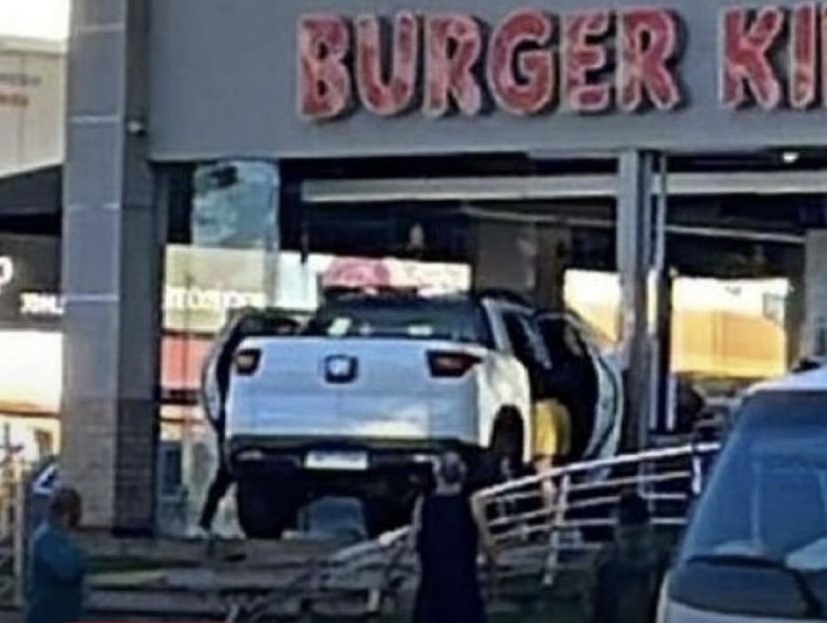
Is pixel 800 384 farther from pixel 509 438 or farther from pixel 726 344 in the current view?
pixel 726 344

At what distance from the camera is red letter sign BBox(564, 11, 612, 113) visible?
2853 cm

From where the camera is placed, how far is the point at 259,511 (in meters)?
28.7

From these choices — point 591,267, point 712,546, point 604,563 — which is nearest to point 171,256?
point 591,267

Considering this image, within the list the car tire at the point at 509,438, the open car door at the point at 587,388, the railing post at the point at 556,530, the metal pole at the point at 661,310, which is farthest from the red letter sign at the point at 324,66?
the railing post at the point at 556,530

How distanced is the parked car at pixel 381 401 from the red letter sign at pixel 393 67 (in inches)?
93.3

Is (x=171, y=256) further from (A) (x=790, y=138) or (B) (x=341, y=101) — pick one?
(A) (x=790, y=138)

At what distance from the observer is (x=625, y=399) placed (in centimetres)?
2850

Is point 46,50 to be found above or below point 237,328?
above

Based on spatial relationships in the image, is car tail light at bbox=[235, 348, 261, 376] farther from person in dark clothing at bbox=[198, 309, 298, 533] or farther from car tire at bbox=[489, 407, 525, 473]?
car tire at bbox=[489, 407, 525, 473]

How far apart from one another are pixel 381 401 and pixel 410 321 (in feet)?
3.37

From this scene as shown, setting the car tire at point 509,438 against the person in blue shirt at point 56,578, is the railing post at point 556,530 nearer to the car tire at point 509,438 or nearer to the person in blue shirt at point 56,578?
the car tire at point 509,438

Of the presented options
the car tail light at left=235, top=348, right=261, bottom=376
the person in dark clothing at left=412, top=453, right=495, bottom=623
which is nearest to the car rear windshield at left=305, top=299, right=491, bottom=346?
the car tail light at left=235, top=348, right=261, bottom=376

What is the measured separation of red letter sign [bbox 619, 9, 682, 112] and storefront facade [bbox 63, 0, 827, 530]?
19 mm

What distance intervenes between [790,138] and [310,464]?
16.0ft
